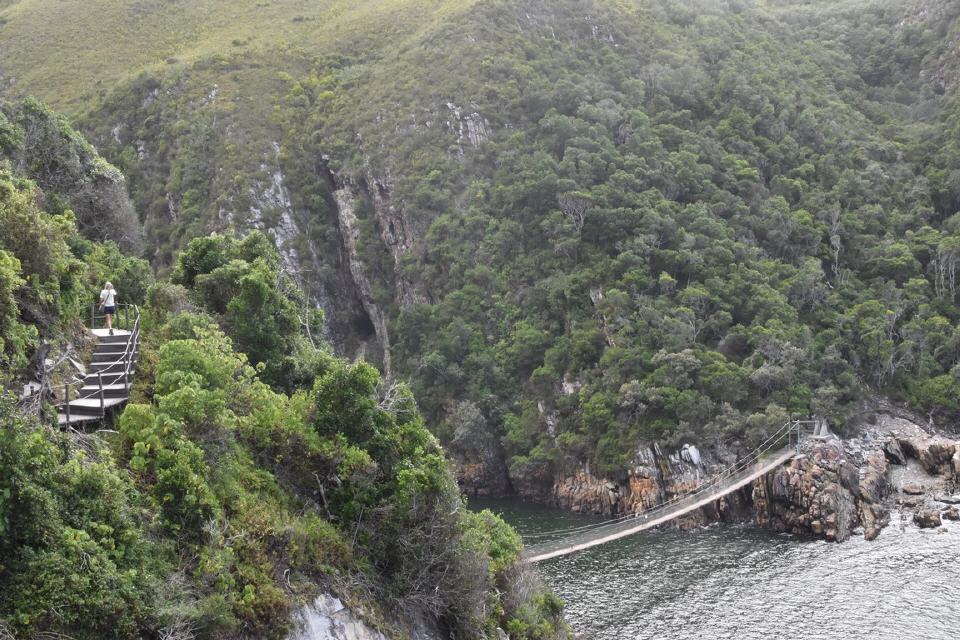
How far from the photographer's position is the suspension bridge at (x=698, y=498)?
120ft

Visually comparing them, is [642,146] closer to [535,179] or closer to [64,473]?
[535,179]

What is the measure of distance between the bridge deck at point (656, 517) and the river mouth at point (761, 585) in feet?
4.88

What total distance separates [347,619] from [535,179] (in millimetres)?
54354

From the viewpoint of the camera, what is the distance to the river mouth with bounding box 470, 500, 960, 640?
30547mm

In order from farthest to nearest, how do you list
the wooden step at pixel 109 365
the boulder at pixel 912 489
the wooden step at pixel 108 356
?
the boulder at pixel 912 489
the wooden step at pixel 108 356
the wooden step at pixel 109 365

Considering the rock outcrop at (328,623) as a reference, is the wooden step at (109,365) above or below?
above

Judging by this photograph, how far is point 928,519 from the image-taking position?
40.2 m

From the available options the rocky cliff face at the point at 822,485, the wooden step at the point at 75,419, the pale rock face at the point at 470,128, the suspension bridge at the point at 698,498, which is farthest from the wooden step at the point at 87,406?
the pale rock face at the point at 470,128

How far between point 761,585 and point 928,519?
11150mm

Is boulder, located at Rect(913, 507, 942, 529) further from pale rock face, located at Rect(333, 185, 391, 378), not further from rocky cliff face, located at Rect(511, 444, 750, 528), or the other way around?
pale rock face, located at Rect(333, 185, 391, 378)

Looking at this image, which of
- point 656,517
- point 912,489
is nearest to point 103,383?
point 656,517

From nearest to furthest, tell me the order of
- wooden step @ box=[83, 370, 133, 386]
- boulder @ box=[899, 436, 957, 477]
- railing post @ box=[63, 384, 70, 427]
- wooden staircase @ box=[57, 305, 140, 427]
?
railing post @ box=[63, 384, 70, 427]
wooden staircase @ box=[57, 305, 140, 427]
wooden step @ box=[83, 370, 133, 386]
boulder @ box=[899, 436, 957, 477]

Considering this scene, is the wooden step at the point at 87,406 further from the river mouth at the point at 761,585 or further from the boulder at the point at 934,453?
the boulder at the point at 934,453

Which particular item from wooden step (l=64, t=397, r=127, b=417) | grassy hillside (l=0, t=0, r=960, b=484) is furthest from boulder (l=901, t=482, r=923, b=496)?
wooden step (l=64, t=397, r=127, b=417)
